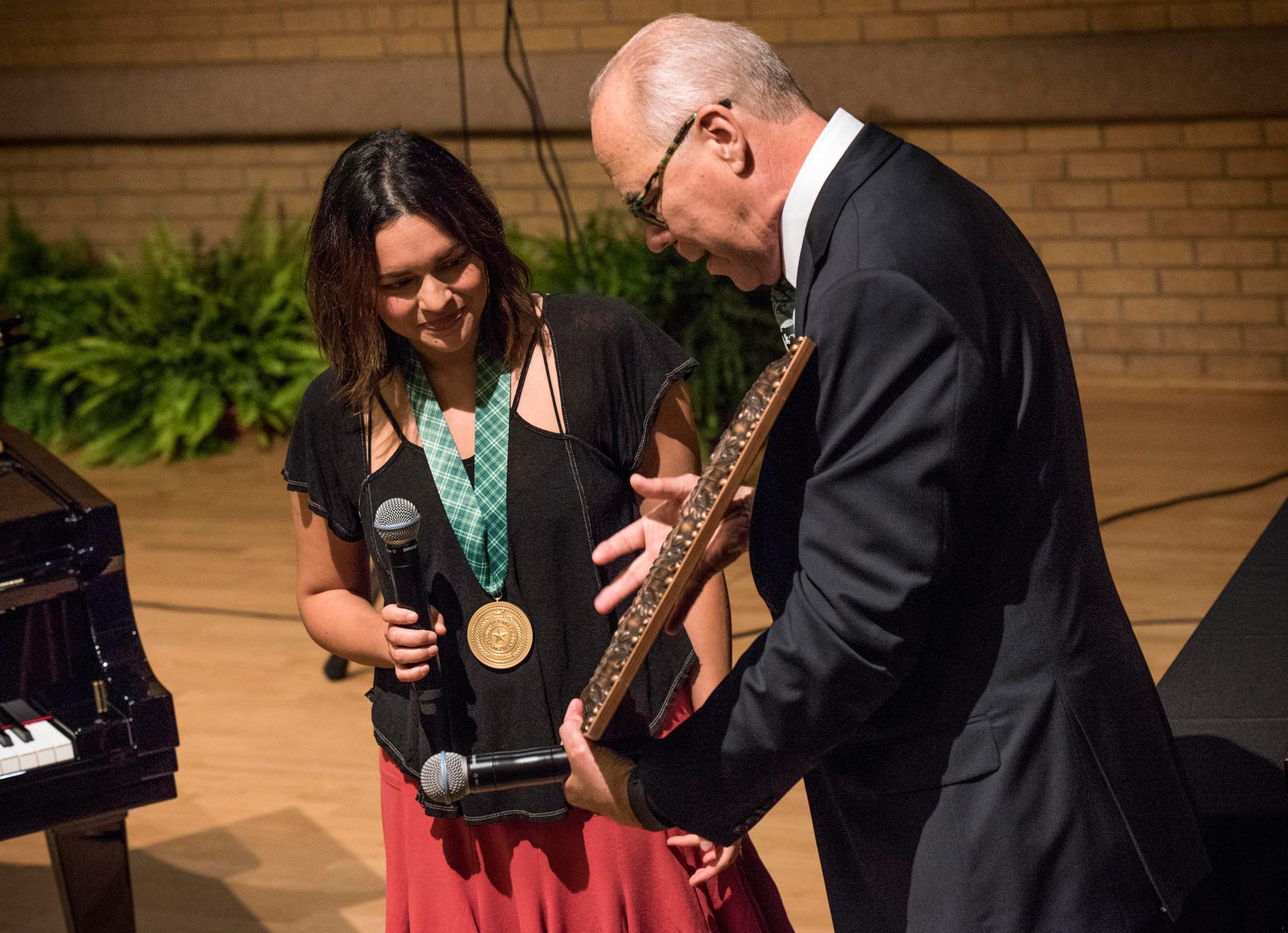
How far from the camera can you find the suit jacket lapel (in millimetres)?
1422

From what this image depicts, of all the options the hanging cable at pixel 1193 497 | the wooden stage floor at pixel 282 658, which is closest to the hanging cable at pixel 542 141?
the wooden stage floor at pixel 282 658

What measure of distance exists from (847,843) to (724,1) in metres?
6.43

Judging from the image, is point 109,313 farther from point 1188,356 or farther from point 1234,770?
point 1234,770

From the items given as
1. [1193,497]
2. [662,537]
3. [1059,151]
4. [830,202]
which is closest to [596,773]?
[662,537]

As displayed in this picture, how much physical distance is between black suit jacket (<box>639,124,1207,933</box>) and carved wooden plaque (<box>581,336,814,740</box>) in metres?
0.05

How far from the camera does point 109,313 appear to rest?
26.1 ft

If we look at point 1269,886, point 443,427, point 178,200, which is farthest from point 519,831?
point 178,200

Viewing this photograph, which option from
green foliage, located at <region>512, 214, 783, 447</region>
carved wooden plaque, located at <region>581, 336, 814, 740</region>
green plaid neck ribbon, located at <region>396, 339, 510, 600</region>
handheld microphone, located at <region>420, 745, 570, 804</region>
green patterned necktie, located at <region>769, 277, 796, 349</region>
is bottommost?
green foliage, located at <region>512, 214, 783, 447</region>

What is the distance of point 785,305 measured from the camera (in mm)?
1646

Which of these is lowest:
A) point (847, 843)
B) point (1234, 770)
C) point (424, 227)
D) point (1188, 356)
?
point (1188, 356)

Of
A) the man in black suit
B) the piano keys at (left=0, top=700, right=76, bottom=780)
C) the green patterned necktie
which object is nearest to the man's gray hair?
the man in black suit

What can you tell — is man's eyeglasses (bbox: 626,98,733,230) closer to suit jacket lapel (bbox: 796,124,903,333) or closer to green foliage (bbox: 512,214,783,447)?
suit jacket lapel (bbox: 796,124,903,333)

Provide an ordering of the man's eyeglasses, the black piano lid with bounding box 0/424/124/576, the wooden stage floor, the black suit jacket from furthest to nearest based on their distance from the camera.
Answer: the wooden stage floor, the black piano lid with bounding box 0/424/124/576, the man's eyeglasses, the black suit jacket

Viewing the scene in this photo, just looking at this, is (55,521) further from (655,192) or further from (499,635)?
(655,192)
